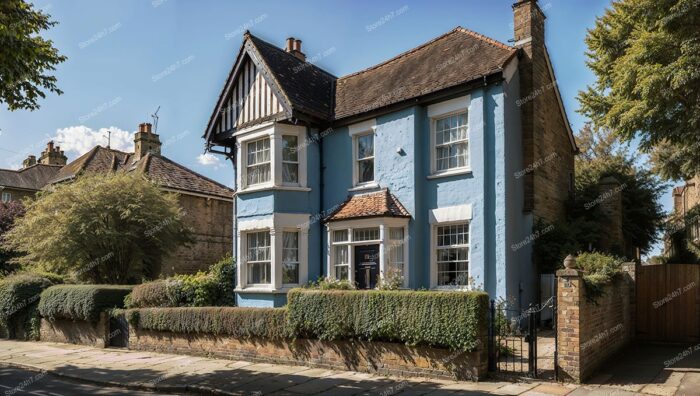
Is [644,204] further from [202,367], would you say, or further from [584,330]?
[202,367]

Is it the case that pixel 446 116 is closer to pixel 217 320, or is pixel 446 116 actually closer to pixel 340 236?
pixel 340 236

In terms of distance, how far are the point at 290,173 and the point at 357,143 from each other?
8.12 feet

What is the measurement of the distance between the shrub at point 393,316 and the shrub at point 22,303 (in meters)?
13.4

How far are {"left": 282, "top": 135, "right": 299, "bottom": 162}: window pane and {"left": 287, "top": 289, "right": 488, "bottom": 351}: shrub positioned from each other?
6855mm

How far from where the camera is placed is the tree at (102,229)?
21266 millimetres

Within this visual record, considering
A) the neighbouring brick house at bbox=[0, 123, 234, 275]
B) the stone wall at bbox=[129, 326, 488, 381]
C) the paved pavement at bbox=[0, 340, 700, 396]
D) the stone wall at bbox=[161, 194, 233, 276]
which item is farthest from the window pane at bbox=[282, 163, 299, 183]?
the stone wall at bbox=[161, 194, 233, 276]

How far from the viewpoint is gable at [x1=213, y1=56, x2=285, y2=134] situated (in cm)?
1820

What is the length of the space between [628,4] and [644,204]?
8367 mm

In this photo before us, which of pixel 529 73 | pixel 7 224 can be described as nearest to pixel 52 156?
pixel 7 224

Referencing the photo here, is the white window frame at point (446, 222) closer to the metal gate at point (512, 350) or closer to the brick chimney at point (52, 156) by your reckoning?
the metal gate at point (512, 350)

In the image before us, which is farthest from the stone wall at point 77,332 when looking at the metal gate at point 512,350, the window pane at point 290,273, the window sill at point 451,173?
the metal gate at point 512,350

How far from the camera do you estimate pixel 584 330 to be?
9.54 m

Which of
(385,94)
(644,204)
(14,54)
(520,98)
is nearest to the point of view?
(14,54)

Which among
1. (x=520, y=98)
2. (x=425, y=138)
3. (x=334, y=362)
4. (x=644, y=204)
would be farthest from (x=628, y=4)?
(x=334, y=362)
